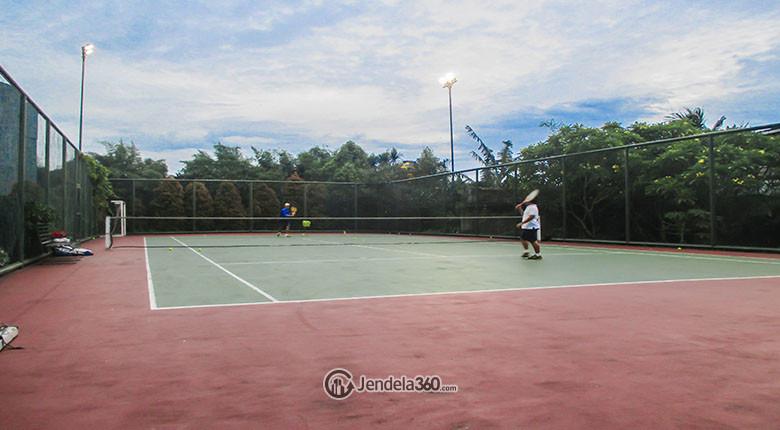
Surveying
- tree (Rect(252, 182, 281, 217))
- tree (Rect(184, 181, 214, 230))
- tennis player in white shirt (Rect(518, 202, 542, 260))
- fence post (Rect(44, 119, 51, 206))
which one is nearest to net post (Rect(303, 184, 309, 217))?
tree (Rect(252, 182, 281, 217))

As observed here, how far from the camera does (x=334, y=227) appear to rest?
94.7 feet

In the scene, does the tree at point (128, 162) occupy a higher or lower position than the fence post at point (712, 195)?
higher

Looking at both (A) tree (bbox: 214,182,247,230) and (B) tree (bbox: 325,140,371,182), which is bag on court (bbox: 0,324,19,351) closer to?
(A) tree (bbox: 214,182,247,230)

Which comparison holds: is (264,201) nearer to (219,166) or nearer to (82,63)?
(82,63)

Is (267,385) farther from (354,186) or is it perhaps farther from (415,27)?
(354,186)

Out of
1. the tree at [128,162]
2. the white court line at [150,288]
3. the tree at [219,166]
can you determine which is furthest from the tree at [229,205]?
the white court line at [150,288]

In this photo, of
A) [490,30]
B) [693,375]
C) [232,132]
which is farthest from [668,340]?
[232,132]

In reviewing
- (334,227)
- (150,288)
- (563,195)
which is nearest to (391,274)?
(150,288)

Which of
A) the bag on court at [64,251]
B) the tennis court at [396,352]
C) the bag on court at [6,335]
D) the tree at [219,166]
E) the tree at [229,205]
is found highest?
the tree at [219,166]

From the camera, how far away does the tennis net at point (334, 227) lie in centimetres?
2059

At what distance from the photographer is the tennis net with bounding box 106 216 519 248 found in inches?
811

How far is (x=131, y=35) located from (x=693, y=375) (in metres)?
23.0

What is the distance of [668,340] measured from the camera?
391 centimetres

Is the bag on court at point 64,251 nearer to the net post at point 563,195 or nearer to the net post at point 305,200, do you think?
the net post at point 563,195
